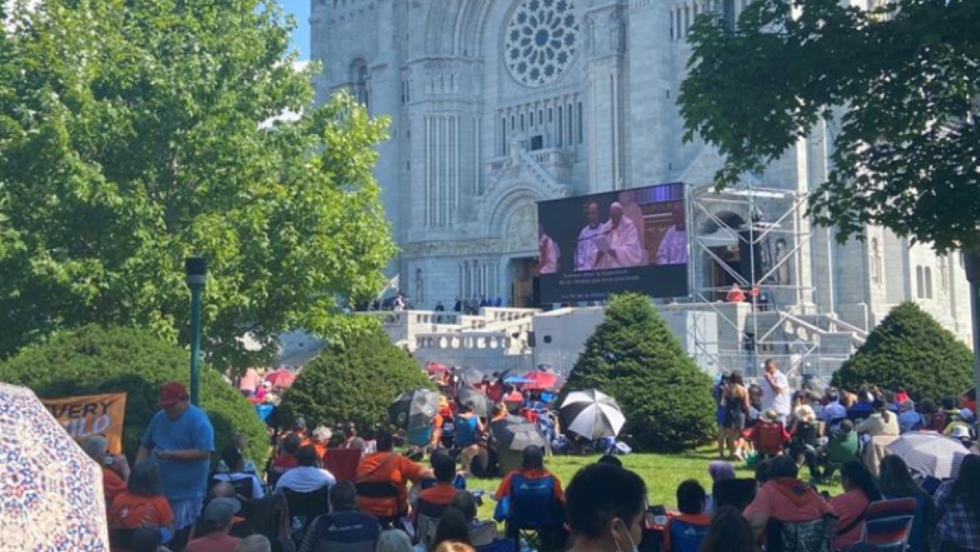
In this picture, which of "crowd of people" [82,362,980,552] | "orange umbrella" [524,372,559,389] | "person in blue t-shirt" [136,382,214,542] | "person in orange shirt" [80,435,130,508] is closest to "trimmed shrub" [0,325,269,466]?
"crowd of people" [82,362,980,552]

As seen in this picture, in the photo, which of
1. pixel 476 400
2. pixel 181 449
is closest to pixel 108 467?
pixel 181 449

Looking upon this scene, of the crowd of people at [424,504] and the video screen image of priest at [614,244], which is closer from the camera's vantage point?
the crowd of people at [424,504]

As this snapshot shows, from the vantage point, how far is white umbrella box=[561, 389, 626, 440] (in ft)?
58.5

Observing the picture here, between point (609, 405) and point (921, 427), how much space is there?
474 centimetres

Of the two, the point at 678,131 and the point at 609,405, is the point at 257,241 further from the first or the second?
the point at 678,131

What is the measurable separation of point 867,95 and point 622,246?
25.0m

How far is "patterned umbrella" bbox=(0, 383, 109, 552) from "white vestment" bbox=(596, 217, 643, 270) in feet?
112

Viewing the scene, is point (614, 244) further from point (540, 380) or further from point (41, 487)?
point (41, 487)

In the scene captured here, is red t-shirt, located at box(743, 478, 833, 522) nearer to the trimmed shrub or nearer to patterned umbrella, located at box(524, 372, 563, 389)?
the trimmed shrub

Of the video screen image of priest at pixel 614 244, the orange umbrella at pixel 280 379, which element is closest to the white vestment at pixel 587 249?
the video screen image of priest at pixel 614 244

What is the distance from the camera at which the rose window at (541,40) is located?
49.1m

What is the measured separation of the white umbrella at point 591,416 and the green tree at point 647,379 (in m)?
2.21

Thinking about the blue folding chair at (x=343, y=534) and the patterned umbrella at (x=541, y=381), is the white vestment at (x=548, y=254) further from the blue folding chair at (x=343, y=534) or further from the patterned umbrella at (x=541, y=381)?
the blue folding chair at (x=343, y=534)

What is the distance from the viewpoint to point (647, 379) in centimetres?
2077
